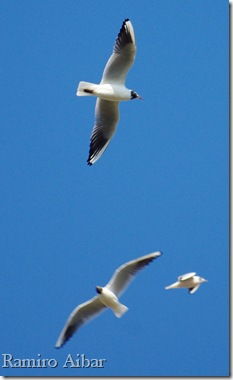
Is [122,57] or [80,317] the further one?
[122,57]

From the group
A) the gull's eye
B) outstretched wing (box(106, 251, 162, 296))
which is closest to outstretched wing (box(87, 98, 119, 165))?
the gull's eye

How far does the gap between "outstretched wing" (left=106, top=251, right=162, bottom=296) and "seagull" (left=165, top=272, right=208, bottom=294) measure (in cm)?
33

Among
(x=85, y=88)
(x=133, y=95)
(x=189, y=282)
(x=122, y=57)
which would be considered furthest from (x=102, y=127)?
(x=189, y=282)

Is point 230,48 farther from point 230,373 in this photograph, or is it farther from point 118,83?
point 230,373

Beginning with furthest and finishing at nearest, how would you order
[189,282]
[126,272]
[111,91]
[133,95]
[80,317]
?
[133,95]
[111,91]
[189,282]
[80,317]
[126,272]

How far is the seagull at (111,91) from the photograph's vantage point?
662cm

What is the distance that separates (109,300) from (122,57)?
2192 millimetres

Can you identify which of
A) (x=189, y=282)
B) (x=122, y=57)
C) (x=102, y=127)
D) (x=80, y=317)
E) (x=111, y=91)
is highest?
(x=122, y=57)

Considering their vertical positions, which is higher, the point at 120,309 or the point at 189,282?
the point at 189,282

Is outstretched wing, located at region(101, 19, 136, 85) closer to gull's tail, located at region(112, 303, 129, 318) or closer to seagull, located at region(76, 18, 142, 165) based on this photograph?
seagull, located at region(76, 18, 142, 165)

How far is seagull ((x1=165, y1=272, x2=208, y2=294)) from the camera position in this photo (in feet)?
21.2

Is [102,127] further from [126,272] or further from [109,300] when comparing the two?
[109,300]

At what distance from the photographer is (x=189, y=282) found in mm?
6613

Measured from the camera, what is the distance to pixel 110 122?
7090 mm
